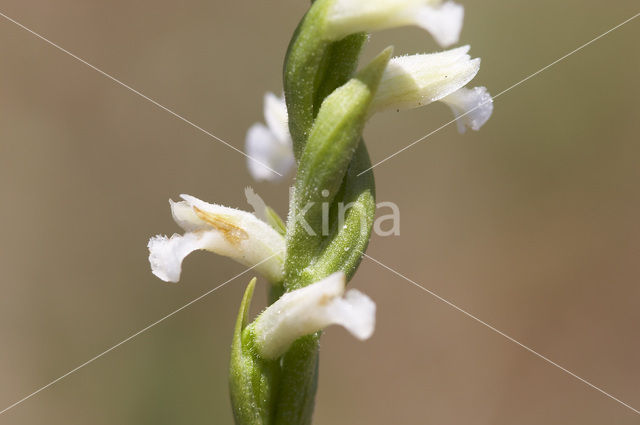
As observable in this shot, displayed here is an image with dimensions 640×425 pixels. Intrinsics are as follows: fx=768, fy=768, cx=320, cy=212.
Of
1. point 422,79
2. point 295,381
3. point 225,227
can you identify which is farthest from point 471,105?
point 295,381

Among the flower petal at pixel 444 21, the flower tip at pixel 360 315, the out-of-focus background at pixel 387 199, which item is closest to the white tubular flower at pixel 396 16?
the flower petal at pixel 444 21

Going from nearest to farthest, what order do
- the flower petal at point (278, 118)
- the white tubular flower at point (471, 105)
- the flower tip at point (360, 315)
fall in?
the flower tip at point (360, 315) → the white tubular flower at point (471, 105) → the flower petal at point (278, 118)

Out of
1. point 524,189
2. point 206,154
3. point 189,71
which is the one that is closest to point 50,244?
point 206,154

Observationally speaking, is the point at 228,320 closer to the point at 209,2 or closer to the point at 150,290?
the point at 150,290

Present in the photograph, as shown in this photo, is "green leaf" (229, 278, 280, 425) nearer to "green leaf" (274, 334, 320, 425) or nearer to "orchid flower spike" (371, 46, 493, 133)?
"green leaf" (274, 334, 320, 425)

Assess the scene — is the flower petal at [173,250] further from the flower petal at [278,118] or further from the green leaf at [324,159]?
the flower petal at [278,118]

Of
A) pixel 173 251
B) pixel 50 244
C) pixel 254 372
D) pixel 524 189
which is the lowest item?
pixel 254 372
